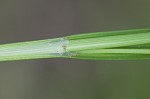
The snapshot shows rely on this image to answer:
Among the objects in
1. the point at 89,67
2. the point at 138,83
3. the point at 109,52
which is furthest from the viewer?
the point at 89,67

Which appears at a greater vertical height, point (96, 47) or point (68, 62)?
point (68, 62)

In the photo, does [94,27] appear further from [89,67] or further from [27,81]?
[27,81]

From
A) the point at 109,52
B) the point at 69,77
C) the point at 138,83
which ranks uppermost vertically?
the point at 69,77

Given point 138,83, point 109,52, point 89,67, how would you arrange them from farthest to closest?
point 89,67
point 138,83
point 109,52

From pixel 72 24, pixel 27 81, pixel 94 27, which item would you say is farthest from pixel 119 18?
pixel 27 81

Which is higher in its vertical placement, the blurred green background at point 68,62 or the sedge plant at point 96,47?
the blurred green background at point 68,62
